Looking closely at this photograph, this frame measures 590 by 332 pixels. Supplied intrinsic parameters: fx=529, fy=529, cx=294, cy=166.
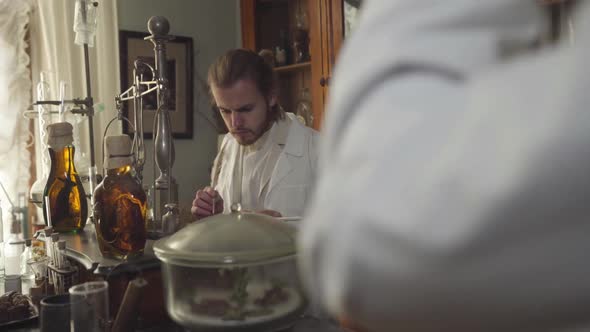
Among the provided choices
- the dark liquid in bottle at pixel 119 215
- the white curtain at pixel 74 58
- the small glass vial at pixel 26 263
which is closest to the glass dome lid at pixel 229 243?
the dark liquid in bottle at pixel 119 215

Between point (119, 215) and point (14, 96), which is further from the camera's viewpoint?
point (14, 96)

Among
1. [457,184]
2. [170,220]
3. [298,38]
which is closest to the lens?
[457,184]

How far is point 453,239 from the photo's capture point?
28 cm

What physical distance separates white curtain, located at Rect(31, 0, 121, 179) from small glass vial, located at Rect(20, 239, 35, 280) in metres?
0.89

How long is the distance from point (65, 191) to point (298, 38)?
4.89 ft

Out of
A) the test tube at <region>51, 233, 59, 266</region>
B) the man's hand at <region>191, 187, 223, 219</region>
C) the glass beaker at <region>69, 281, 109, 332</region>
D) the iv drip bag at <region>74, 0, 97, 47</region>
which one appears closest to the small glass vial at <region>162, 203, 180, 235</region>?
the man's hand at <region>191, 187, 223, 219</region>

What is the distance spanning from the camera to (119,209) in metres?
1.20

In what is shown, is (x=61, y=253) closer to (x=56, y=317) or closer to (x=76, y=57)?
(x=56, y=317)

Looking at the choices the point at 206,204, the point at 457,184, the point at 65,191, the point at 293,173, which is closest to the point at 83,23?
the point at 65,191

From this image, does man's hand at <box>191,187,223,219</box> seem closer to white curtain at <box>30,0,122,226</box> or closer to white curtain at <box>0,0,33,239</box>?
white curtain at <box>30,0,122,226</box>

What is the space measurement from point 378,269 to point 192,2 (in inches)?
120

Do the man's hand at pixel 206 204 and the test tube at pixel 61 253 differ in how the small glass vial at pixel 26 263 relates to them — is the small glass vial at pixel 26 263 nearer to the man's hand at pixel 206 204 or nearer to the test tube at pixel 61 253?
the test tube at pixel 61 253

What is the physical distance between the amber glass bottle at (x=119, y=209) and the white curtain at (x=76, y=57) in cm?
134

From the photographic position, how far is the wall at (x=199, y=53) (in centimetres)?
302
